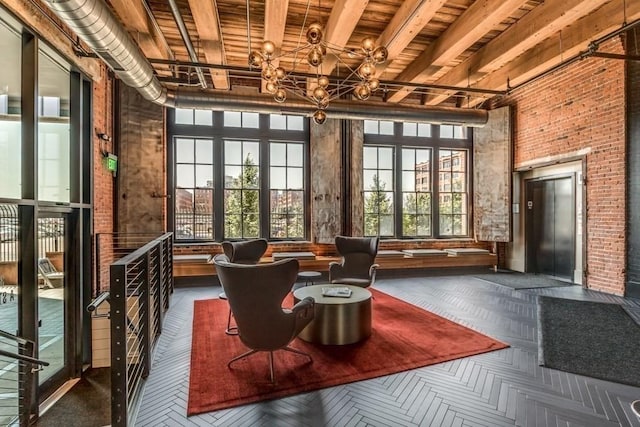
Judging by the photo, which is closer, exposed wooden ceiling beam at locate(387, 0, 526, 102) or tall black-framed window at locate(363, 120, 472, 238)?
exposed wooden ceiling beam at locate(387, 0, 526, 102)

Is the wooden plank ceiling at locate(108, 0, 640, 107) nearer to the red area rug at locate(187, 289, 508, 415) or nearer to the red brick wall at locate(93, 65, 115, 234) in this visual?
the red brick wall at locate(93, 65, 115, 234)

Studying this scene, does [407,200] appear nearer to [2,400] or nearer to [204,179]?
[204,179]

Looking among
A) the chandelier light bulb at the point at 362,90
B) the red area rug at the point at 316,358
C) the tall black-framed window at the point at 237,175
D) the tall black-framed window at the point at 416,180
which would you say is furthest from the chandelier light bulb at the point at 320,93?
the tall black-framed window at the point at 416,180

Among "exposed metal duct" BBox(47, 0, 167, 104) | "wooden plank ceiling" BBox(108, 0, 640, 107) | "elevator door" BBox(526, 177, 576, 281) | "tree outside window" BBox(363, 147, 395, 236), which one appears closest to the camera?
"exposed metal duct" BBox(47, 0, 167, 104)

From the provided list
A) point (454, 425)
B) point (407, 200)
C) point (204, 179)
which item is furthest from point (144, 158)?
point (454, 425)

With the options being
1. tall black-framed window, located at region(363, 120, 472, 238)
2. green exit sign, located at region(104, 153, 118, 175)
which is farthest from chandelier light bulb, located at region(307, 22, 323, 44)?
tall black-framed window, located at region(363, 120, 472, 238)

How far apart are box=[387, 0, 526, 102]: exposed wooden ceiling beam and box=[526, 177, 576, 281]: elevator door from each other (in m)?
3.59

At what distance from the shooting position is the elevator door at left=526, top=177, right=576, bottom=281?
6.59 m

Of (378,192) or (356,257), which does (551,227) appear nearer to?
(378,192)

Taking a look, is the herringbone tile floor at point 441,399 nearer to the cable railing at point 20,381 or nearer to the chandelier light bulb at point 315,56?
the cable railing at point 20,381

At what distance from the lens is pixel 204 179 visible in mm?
6992

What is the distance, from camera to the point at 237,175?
7.12 m

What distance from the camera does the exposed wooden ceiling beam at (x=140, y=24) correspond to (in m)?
3.94

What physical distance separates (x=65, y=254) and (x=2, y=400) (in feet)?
4.56
